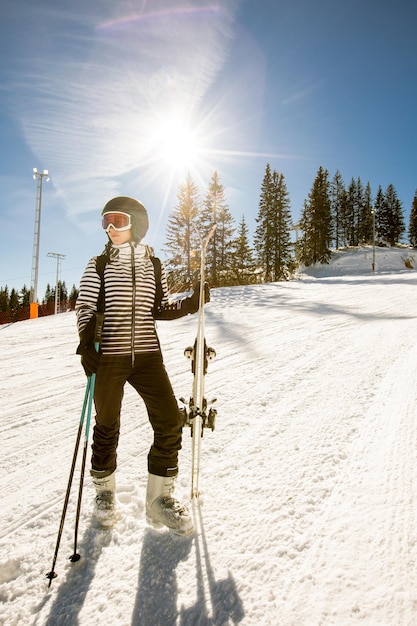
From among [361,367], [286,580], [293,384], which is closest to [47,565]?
[286,580]

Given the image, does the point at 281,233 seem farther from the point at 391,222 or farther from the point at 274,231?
the point at 391,222

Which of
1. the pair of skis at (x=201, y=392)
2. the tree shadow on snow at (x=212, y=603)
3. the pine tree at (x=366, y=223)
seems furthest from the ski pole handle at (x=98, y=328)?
the pine tree at (x=366, y=223)

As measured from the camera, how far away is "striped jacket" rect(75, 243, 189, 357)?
7.69 ft

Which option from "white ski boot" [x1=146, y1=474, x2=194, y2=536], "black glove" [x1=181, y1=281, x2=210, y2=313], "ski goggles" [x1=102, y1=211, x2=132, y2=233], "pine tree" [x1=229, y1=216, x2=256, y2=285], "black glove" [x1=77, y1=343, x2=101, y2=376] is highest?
"pine tree" [x1=229, y1=216, x2=256, y2=285]

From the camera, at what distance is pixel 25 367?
6488 mm

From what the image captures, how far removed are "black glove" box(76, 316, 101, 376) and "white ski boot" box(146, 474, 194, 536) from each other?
36.9 inches

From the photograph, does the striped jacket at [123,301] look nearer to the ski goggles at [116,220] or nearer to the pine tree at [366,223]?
the ski goggles at [116,220]

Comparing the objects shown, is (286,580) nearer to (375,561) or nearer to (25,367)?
(375,561)

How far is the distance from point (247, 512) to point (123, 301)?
1839mm

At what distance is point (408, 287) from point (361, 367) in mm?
13456

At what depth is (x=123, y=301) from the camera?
2.38 meters

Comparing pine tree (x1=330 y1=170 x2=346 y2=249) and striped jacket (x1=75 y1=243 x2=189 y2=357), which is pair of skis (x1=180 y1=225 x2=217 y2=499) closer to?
striped jacket (x1=75 y1=243 x2=189 y2=357)

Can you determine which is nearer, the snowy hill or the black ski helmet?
the black ski helmet

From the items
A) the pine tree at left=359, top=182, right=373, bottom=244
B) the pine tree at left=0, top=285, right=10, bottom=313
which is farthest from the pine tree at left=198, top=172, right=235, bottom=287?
the pine tree at left=0, top=285, right=10, bottom=313
